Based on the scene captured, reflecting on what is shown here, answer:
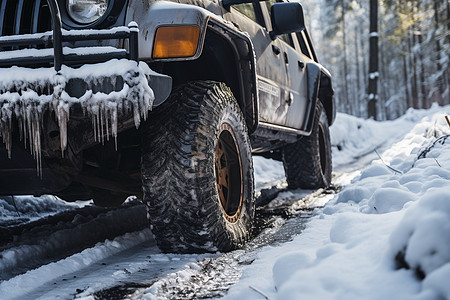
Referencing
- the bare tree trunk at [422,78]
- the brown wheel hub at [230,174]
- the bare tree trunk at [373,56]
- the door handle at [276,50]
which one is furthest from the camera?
the bare tree trunk at [422,78]

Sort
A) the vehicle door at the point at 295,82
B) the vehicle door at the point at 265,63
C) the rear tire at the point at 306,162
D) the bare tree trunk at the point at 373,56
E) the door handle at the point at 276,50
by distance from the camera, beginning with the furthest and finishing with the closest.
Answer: the bare tree trunk at the point at 373,56
the rear tire at the point at 306,162
the vehicle door at the point at 295,82
the door handle at the point at 276,50
the vehicle door at the point at 265,63

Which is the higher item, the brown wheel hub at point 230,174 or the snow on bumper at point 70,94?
the snow on bumper at point 70,94

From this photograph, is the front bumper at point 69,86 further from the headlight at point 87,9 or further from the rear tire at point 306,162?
the rear tire at point 306,162

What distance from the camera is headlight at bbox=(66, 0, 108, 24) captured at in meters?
2.19

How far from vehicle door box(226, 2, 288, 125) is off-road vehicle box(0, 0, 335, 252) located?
6 centimetres

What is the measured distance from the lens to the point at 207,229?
2.29 meters

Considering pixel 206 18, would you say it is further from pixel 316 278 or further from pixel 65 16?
pixel 316 278

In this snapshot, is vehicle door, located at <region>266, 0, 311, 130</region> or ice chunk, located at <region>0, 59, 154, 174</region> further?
vehicle door, located at <region>266, 0, 311, 130</region>

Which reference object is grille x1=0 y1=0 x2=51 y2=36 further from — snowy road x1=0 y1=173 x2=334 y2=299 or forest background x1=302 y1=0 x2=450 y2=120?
forest background x1=302 y1=0 x2=450 y2=120

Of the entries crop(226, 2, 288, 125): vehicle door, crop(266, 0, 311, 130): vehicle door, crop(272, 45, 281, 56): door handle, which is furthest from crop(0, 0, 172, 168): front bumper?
crop(266, 0, 311, 130): vehicle door

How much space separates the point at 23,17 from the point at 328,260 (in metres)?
1.83

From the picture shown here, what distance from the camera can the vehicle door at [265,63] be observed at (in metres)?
3.30

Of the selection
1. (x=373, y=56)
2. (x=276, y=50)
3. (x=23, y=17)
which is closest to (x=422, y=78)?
(x=373, y=56)

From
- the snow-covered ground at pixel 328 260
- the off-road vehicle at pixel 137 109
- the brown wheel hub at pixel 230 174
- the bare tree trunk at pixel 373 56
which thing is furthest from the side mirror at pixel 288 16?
the bare tree trunk at pixel 373 56
